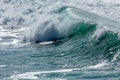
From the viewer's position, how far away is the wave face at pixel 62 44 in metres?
12.7

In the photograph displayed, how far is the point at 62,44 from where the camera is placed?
1697 cm

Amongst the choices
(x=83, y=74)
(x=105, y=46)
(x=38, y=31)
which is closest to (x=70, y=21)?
(x=38, y=31)

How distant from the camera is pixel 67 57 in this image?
1480cm

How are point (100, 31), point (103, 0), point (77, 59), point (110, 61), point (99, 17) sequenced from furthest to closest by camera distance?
point (103, 0) < point (99, 17) < point (100, 31) < point (77, 59) < point (110, 61)

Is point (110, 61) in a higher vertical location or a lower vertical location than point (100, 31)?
lower

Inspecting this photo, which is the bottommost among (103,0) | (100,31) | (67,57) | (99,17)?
(67,57)

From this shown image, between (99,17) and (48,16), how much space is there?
1916 mm

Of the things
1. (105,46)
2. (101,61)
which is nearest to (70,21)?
(105,46)

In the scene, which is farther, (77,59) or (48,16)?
(48,16)

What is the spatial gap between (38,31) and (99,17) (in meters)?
2.50

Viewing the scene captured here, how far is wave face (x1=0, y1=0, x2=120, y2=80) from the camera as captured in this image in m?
12.7

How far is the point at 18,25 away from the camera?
2258 centimetres

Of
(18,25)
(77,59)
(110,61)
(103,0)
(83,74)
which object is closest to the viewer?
(83,74)

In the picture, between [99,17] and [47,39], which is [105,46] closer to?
[47,39]
